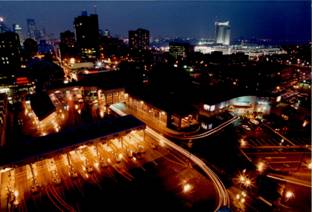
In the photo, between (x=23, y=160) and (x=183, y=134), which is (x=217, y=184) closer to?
(x=183, y=134)

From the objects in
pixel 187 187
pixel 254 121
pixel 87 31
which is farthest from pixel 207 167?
pixel 87 31

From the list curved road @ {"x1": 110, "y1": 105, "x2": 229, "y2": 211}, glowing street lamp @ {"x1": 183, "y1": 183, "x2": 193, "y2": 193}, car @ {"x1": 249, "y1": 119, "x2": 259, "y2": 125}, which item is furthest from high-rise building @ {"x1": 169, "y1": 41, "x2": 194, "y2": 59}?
glowing street lamp @ {"x1": 183, "y1": 183, "x2": 193, "y2": 193}

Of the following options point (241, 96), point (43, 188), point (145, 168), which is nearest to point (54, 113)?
point (43, 188)

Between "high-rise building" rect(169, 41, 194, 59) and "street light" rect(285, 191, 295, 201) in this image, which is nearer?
"street light" rect(285, 191, 295, 201)

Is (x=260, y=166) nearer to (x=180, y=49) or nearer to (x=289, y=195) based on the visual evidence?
(x=289, y=195)

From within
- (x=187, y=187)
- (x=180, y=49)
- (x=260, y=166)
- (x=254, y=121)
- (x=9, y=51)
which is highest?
(x=180, y=49)

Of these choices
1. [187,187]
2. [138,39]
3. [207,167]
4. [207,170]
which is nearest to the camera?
[187,187]

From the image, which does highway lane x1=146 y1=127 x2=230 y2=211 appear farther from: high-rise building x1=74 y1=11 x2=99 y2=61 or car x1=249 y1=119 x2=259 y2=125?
high-rise building x1=74 y1=11 x2=99 y2=61

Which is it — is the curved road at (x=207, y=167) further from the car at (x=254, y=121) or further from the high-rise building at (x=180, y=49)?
the high-rise building at (x=180, y=49)

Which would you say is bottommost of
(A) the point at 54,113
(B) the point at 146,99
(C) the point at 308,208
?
(C) the point at 308,208

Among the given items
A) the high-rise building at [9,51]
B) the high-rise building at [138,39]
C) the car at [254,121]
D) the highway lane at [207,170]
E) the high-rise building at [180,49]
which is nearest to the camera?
the highway lane at [207,170]

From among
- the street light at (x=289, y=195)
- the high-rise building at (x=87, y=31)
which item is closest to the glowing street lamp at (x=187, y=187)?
the street light at (x=289, y=195)
